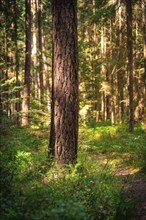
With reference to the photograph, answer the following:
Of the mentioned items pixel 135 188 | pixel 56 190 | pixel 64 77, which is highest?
pixel 64 77

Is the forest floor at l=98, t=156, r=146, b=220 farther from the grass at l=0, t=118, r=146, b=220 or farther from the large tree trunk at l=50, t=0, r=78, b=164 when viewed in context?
the large tree trunk at l=50, t=0, r=78, b=164

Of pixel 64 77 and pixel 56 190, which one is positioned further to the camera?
pixel 64 77

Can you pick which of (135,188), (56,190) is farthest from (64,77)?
(135,188)

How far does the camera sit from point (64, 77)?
250 inches

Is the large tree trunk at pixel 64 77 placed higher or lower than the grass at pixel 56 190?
higher

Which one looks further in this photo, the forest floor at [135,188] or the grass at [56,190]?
the forest floor at [135,188]

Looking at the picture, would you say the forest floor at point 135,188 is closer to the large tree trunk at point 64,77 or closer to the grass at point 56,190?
the grass at point 56,190

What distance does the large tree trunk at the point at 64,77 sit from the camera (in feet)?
20.8

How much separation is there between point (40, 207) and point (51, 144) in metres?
2.76

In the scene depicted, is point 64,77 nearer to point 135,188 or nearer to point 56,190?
point 56,190

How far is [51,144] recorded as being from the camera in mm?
6602

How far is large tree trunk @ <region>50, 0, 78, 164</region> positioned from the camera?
20.8ft

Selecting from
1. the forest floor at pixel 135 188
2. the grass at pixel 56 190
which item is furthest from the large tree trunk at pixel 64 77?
the forest floor at pixel 135 188

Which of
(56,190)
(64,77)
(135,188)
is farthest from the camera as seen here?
(135,188)
